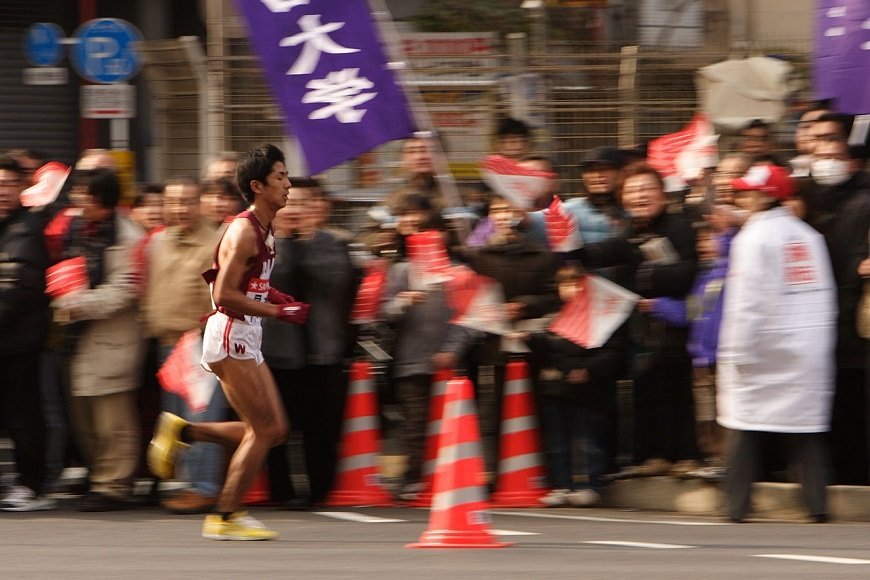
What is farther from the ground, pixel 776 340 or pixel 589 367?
pixel 776 340

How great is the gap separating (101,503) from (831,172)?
471 cm

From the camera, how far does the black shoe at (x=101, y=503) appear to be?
11055 mm

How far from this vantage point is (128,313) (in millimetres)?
11195

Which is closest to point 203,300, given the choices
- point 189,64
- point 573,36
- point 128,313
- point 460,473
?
point 128,313

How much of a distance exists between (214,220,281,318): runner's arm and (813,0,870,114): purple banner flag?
3.84m

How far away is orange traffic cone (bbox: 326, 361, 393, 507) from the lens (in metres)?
11.3

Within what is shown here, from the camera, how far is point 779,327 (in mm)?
10039

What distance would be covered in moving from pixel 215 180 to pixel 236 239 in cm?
222

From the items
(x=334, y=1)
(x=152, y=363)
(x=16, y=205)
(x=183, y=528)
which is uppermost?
(x=334, y=1)

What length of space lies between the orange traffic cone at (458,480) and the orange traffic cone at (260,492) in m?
2.46

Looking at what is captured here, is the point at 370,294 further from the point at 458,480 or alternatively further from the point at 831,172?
the point at 831,172

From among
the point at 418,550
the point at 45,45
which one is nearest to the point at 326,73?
the point at 418,550

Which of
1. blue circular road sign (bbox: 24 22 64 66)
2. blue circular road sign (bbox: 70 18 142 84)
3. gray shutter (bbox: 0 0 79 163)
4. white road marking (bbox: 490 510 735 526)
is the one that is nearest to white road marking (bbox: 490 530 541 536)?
white road marking (bbox: 490 510 735 526)

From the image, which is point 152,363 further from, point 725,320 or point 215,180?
point 725,320
